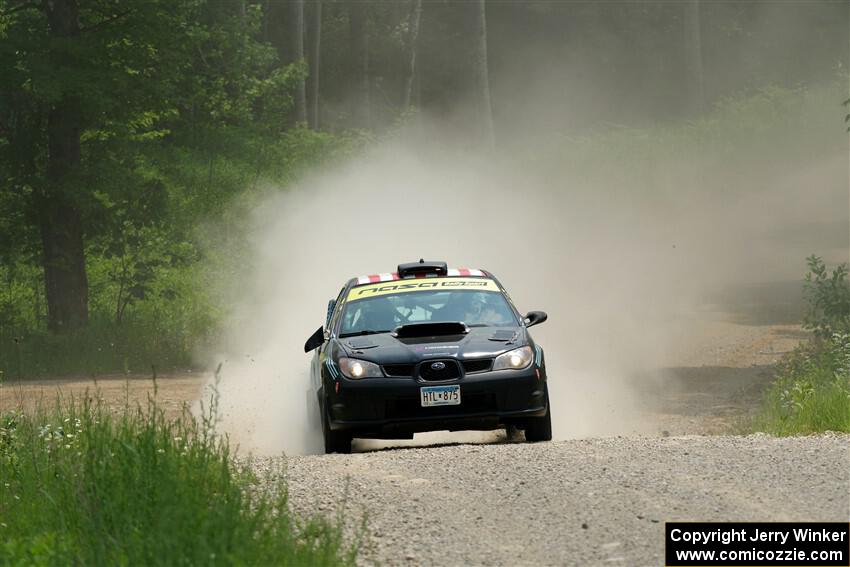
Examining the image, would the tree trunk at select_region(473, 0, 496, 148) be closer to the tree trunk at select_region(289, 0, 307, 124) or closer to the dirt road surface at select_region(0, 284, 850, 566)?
the tree trunk at select_region(289, 0, 307, 124)

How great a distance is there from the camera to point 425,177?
4141cm

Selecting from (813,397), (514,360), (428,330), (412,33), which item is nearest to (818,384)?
(813,397)

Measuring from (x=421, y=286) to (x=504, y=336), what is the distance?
1.53 m

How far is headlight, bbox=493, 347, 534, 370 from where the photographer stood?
42.4ft

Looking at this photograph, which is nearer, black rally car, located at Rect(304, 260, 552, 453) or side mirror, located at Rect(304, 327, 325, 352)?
black rally car, located at Rect(304, 260, 552, 453)

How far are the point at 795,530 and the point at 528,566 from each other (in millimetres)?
1544

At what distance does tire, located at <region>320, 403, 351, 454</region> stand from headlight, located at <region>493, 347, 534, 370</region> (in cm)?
140

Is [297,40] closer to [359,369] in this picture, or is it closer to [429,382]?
[359,369]

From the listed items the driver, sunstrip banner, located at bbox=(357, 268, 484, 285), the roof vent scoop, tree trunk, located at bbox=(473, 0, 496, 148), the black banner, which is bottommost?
the black banner

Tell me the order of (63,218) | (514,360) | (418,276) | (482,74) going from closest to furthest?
(514,360), (418,276), (63,218), (482,74)

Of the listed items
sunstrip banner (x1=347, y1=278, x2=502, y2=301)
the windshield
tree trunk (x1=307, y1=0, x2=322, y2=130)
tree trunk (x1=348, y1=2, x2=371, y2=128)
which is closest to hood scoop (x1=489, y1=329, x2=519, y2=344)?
the windshield

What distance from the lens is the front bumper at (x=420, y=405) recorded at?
12.7m

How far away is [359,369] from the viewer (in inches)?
508

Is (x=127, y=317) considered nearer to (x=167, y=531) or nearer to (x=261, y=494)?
(x=261, y=494)
